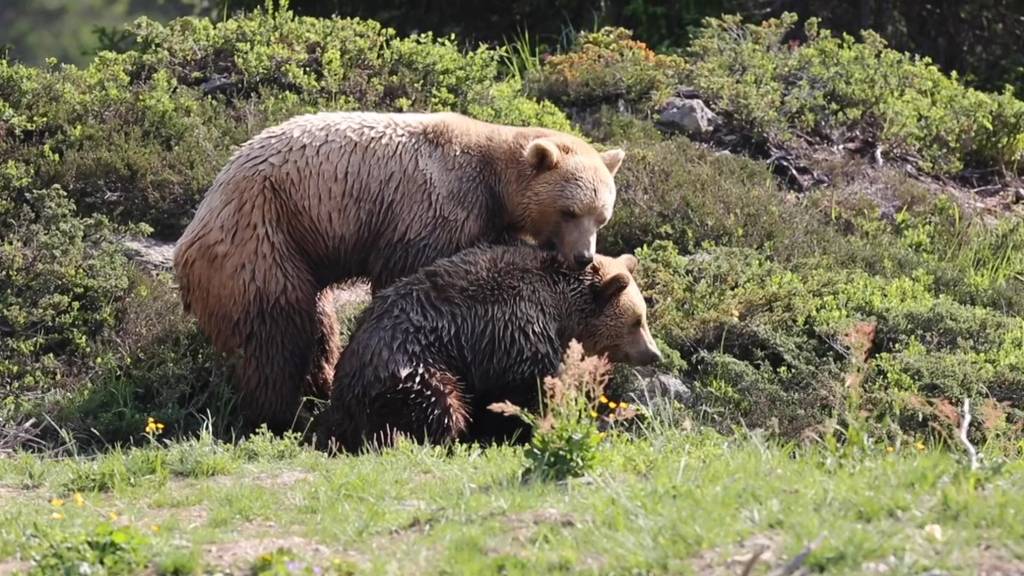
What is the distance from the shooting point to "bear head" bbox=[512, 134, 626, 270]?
953cm

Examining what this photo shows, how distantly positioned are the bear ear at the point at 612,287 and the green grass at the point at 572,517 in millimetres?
1852

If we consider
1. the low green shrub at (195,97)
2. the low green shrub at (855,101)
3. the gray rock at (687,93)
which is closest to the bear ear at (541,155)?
the low green shrub at (195,97)

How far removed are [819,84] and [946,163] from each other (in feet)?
4.47

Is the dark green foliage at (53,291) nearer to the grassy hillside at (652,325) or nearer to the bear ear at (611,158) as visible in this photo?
the grassy hillside at (652,325)

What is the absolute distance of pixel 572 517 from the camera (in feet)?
19.5

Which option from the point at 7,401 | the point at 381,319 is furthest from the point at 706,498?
the point at 7,401

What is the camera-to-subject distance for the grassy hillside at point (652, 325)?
5.84 metres

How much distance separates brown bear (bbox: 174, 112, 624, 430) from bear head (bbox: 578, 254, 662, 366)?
0.77ft

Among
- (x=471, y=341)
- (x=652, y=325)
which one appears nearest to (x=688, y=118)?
(x=652, y=325)

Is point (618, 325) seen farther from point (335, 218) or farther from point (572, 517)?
point (572, 517)

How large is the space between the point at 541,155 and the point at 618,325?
3.83ft

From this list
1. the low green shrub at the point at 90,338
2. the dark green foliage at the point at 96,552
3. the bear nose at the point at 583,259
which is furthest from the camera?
the low green shrub at the point at 90,338

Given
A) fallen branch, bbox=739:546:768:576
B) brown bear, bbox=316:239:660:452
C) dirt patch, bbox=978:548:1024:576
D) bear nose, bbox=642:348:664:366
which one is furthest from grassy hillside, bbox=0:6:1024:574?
brown bear, bbox=316:239:660:452

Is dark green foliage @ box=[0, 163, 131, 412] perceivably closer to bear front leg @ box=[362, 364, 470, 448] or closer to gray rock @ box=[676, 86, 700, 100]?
bear front leg @ box=[362, 364, 470, 448]
